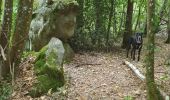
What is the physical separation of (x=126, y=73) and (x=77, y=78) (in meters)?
1.82

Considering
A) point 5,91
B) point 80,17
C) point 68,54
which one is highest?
point 80,17

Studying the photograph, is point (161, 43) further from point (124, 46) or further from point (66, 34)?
point (66, 34)

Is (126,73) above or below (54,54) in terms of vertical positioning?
below

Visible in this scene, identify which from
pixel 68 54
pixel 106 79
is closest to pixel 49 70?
pixel 106 79

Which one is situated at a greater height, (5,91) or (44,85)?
(44,85)

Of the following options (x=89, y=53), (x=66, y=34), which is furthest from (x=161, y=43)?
(x=66, y=34)

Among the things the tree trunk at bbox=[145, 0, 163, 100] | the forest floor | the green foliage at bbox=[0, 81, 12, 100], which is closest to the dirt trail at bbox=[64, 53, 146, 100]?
the forest floor

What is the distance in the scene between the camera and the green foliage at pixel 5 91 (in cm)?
861

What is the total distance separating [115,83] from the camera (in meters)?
9.77

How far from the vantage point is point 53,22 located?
13117 millimetres

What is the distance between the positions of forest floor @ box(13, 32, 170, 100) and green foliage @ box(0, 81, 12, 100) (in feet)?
0.56

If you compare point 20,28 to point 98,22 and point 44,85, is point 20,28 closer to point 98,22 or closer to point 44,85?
point 44,85

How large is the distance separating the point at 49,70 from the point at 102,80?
1.75m

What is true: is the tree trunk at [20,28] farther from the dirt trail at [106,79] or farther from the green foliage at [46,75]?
the dirt trail at [106,79]
